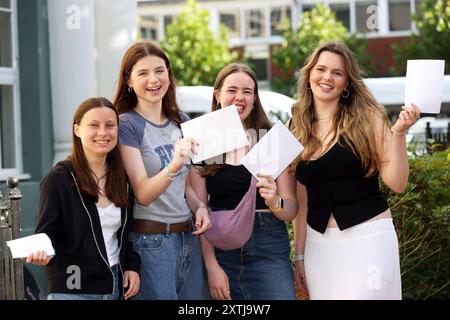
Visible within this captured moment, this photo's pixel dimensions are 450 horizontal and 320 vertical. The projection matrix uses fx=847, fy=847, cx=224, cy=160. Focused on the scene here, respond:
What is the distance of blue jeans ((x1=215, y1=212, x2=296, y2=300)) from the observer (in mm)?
4395

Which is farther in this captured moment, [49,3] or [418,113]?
[49,3]

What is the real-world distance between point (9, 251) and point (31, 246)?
1433 mm

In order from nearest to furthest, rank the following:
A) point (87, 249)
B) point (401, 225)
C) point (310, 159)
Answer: point (87, 249)
point (310, 159)
point (401, 225)

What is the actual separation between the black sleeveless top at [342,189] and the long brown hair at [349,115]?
50 mm

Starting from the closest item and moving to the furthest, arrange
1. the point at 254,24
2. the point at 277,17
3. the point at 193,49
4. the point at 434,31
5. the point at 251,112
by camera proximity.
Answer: the point at 251,112
the point at 434,31
the point at 193,49
the point at 277,17
the point at 254,24

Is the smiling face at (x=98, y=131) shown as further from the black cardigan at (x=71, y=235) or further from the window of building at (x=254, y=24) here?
the window of building at (x=254, y=24)

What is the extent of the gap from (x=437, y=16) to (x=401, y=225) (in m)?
20.3

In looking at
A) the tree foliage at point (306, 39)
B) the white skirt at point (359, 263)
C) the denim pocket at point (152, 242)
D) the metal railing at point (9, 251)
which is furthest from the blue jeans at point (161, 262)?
the tree foliage at point (306, 39)

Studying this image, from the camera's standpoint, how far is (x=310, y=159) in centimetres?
420

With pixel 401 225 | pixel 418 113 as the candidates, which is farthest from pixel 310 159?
pixel 401 225

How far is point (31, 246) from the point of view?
3.72 m

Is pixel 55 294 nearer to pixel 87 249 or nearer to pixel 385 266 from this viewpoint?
pixel 87 249

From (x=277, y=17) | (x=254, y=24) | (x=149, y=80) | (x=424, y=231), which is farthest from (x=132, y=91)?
(x=254, y=24)

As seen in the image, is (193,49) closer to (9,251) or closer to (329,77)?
(9,251)
